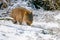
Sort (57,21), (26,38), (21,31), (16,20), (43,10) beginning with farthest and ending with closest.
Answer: (43,10) → (57,21) → (16,20) → (21,31) → (26,38)

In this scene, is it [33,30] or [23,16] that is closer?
[33,30]

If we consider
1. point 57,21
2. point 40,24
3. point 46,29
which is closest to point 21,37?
point 46,29

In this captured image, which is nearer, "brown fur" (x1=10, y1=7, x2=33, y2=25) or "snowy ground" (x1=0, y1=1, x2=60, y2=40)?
"snowy ground" (x1=0, y1=1, x2=60, y2=40)

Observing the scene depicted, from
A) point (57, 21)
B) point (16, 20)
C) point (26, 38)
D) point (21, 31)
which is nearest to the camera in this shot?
point (26, 38)

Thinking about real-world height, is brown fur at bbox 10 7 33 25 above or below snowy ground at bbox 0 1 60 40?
above

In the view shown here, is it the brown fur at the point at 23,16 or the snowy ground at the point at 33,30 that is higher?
the brown fur at the point at 23,16

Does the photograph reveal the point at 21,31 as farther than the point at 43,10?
No

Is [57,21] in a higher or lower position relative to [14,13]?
lower

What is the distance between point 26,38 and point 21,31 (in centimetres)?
57

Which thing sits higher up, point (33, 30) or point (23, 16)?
point (23, 16)

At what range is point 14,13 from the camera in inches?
246

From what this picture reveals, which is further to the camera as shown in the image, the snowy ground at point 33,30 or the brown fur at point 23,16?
the brown fur at point 23,16

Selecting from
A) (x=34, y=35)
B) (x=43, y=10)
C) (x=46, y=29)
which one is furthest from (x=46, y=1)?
(x=34, y=35)

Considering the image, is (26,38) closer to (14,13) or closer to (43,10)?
(14,13)
